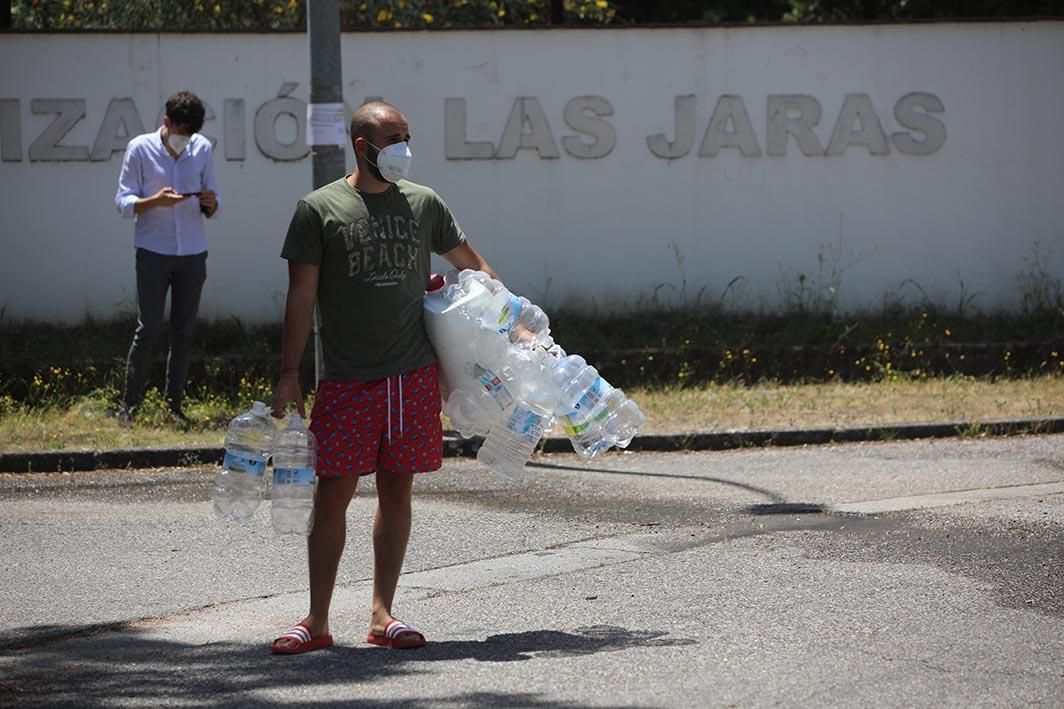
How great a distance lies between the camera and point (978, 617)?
6.33 m

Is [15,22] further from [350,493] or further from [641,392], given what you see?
[350,493]

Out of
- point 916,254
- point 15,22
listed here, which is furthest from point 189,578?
point 15,22

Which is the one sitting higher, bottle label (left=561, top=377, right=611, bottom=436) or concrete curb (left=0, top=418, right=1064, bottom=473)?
bottle label (left=561, top=377, right=611, bottom=436)

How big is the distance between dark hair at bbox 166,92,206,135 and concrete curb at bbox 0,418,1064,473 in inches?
81.7

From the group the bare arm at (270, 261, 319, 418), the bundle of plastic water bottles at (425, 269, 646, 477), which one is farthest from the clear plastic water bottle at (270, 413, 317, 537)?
the bundle of plastic water bottles at (425, 269, 646, 477)

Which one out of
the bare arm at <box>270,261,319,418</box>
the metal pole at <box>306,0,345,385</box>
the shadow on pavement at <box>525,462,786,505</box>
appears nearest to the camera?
the bare arm at <box>270,261,319,418</box>

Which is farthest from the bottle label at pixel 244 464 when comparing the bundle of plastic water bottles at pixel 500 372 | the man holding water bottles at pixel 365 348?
the bundle of plastic water bottles at pixel 500 372

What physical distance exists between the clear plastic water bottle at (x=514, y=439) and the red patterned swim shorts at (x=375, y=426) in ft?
0.95

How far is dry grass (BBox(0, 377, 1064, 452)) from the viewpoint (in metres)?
10.7

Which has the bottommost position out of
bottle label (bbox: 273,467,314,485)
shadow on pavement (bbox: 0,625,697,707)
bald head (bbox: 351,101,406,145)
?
shadow on pavement (bbox: 0,625,697,707)

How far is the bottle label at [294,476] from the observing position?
233 inches

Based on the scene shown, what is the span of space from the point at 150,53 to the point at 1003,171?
288 inches

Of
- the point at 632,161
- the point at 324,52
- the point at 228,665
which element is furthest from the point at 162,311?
the point at 228,665

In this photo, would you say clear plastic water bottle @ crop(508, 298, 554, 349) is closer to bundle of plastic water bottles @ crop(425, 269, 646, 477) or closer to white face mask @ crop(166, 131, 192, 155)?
→ bundle of plastic water bottles @ crop(425, 269, 646, 477)
